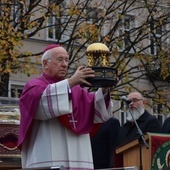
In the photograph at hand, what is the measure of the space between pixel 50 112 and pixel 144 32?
1416cm

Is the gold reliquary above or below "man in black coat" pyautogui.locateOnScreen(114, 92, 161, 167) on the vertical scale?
above

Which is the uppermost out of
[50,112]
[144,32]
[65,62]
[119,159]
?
[144,32]

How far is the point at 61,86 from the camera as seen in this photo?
718 centimetres

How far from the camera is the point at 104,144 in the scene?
1045 cm

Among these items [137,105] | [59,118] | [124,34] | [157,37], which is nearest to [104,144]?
[137,105]

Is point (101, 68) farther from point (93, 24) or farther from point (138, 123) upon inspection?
point (93, 24)

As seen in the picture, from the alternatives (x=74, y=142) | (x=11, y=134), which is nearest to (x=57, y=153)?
(x=74, y=142)

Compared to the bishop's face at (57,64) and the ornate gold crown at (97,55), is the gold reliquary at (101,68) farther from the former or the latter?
the bishop's face at (57,64)

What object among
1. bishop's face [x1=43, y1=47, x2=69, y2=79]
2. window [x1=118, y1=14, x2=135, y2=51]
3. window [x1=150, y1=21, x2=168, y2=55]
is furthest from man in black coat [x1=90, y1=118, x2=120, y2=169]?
window [x1=150, y1=21, x2=168, y2=55]

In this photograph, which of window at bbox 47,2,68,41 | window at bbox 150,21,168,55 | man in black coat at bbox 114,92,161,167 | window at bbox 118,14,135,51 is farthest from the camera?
window at bbox 150,21,168,55

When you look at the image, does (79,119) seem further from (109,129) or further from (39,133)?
(109,129)

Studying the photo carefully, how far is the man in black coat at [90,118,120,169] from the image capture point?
10320 millimetres

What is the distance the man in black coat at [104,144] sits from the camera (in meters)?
10.3

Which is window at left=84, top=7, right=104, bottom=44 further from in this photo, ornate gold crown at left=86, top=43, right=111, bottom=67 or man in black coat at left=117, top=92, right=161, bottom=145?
ornate gold crown at left=86, top=43, right=111, bottom=67
